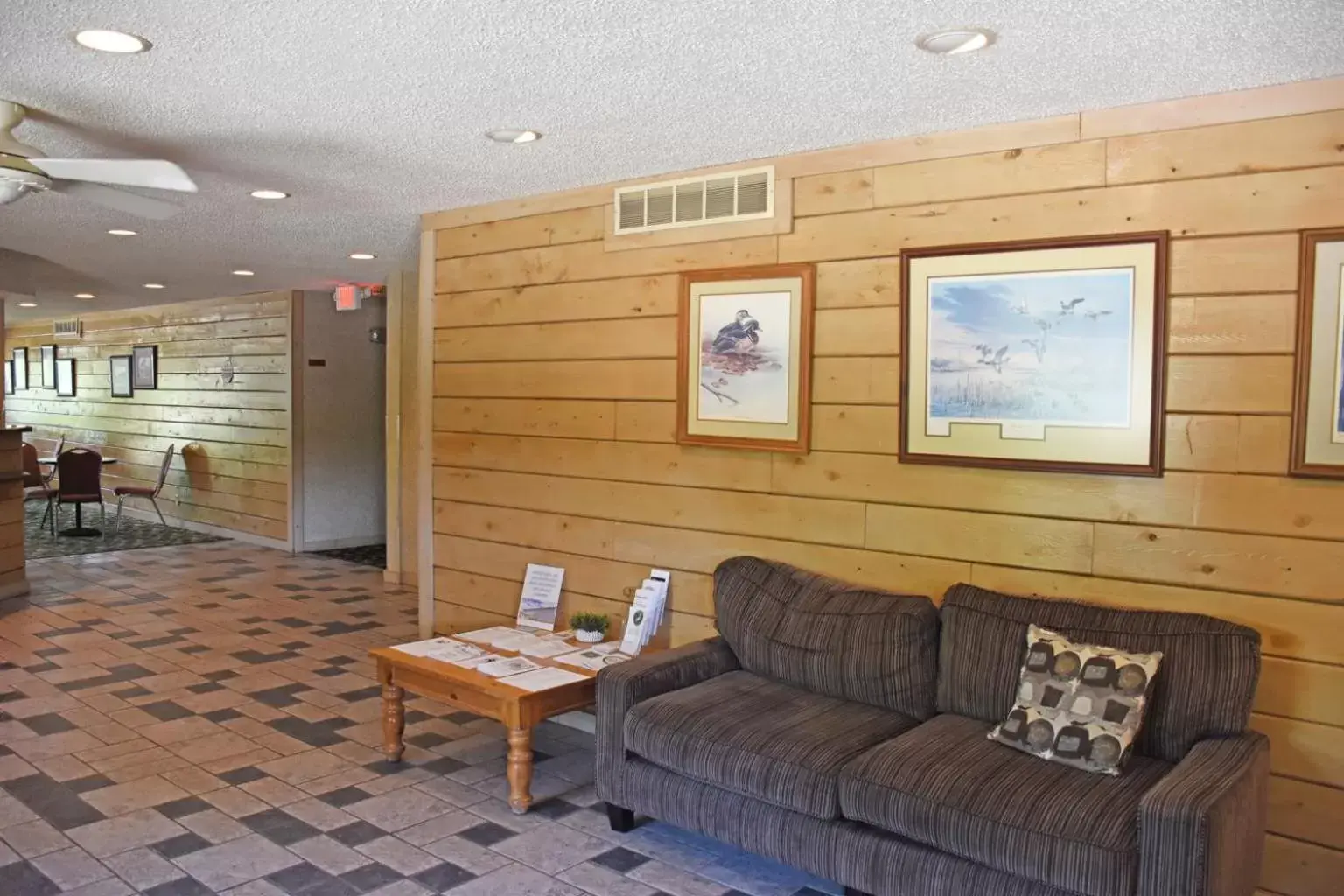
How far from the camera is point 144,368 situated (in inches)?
414

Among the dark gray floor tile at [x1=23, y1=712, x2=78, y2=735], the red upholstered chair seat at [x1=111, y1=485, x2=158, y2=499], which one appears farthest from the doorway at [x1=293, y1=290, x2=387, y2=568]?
the dark gray floor tile at [x1=23, y1=712, x2=78, y2=735]

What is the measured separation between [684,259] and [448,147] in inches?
37.1

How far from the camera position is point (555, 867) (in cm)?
296

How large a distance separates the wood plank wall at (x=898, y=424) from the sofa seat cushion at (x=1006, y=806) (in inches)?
22.4

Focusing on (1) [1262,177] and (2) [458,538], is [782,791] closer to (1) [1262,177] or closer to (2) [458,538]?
(1) [1262,177]

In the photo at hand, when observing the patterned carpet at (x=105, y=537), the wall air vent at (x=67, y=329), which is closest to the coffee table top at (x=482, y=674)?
the patterned carpet at (x=105, y=537)

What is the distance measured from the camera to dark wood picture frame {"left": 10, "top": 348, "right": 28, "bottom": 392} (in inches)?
527

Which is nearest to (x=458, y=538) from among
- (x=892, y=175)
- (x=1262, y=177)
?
(x=892, y=175)

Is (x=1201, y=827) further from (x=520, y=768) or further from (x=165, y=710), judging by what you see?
(x=165, y=710)

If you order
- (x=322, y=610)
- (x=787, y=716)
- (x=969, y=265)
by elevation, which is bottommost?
(x=322, y=610)

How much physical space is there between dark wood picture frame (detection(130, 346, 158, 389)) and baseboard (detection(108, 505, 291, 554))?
136 centimetres

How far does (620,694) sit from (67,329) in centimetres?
1159

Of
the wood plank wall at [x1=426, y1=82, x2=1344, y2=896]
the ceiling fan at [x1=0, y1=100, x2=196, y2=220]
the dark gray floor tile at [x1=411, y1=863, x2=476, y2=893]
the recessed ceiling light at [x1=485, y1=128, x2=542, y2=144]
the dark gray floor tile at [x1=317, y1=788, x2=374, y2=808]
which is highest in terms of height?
the recessed ceiling light at [x1=485, y1=128, x2=542, y2=144]

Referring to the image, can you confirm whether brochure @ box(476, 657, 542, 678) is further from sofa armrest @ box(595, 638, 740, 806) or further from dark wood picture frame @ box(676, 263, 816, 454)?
dark wood picture frame @ box(676, 263, 816, 454)
